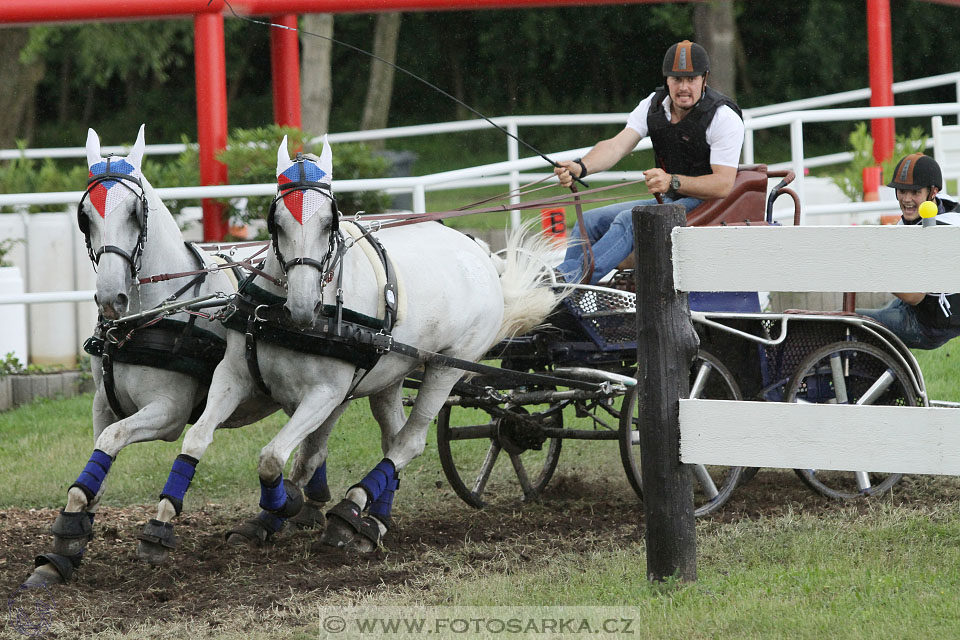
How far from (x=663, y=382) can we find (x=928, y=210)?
1.85 m

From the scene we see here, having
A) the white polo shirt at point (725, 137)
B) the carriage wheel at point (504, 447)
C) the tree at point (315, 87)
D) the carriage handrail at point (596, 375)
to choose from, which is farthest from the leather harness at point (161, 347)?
the tree at point (315, 87)

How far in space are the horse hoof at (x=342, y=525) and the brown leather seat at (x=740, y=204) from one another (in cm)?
182

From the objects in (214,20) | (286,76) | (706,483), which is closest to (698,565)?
(706,483)

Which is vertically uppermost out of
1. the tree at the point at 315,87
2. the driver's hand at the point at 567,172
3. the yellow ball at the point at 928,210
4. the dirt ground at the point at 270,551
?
the tree at the point at 315,87

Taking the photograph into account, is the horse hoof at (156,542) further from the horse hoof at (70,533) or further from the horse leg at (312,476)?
the horse leg at (312,476)

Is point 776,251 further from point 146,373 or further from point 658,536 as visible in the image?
point 146,373

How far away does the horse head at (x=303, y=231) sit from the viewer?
15.3 ft

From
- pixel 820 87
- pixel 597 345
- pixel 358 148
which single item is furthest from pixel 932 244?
pixel 820 87

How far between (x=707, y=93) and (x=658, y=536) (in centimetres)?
267

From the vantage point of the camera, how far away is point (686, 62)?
19.7 feet

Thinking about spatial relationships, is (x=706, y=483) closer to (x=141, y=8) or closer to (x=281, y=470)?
(x=281, y=470)

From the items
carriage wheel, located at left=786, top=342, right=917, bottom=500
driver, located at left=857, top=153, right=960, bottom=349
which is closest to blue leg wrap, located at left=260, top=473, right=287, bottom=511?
carriage wheel, located at left=786, top=342, right=917, bottom=500

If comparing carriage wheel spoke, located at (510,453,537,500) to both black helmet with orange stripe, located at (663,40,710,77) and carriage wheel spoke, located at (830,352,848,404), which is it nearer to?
carriage wheel spoke, located at (830,352,848,404)

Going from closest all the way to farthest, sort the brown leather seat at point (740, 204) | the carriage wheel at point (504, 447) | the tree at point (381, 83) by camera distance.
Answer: the brown leather seat at point (740, 204)
the carriage wheel at point (504, 447)
the tree at point (381, 83)
